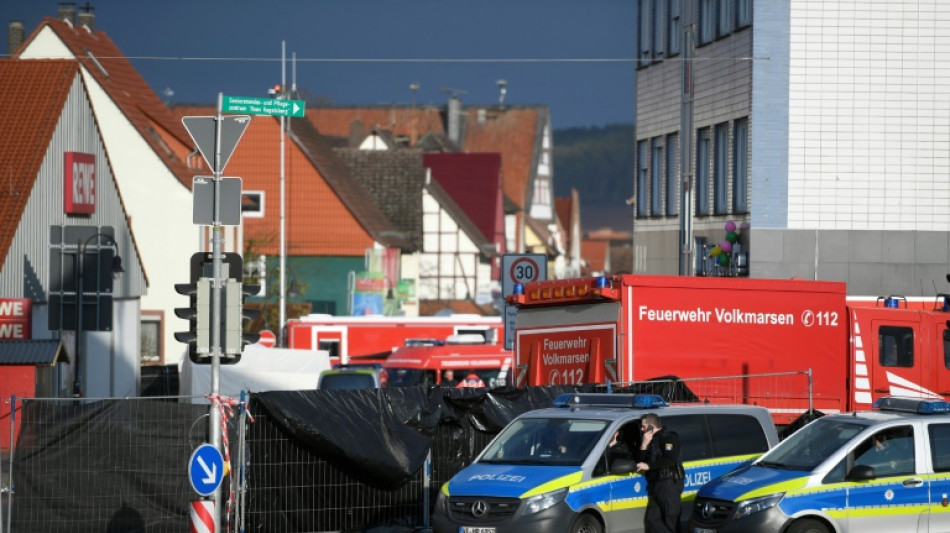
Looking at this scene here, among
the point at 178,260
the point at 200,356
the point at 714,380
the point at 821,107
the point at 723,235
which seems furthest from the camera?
the point at 178,260

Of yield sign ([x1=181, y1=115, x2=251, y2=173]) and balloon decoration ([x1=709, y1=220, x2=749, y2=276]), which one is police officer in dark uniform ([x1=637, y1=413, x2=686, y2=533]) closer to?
yield sign ([x1=181, y1=115, x2=251, y2=173])

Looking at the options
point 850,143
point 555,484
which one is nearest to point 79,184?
point 850,143

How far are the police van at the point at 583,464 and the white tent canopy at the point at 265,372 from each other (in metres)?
20.0

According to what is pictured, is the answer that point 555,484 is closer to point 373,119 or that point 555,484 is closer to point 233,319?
point 233,319

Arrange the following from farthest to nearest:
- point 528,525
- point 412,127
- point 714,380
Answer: point 412,127 → point 714,380 → point 528,525

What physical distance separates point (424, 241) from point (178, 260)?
2766cm

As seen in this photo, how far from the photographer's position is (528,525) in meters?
15.0

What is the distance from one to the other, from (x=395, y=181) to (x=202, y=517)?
2507 inches

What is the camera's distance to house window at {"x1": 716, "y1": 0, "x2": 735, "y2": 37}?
31.6 metres

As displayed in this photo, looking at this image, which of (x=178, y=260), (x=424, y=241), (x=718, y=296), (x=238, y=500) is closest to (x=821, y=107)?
(x=718, y=296)

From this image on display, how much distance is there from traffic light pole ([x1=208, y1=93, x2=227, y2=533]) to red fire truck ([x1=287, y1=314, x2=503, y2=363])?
25135 millimetres

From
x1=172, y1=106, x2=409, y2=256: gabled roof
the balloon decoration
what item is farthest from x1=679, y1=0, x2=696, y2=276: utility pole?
x1=172, y1=106, x2=409, y2=256: gabled roof

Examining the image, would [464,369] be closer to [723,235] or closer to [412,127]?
[723,235]

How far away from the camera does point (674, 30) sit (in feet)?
118
